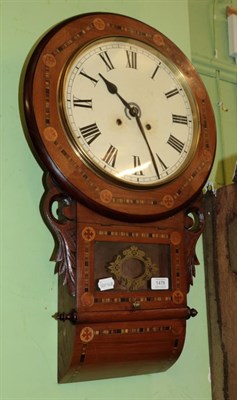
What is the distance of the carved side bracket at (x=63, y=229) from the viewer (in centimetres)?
79

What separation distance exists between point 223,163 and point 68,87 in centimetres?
67

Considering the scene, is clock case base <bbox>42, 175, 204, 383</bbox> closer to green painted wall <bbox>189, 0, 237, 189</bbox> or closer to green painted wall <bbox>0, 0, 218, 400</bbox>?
green painted wall <bbox>0, 0, 218, 400</bbox>

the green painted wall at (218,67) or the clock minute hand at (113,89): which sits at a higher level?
the green painted wall at (218,67)

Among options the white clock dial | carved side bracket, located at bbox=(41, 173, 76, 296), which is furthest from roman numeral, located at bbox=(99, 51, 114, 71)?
carved side bracket, located at bbox=(41, 173, 76, 296)

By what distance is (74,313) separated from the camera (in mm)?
768

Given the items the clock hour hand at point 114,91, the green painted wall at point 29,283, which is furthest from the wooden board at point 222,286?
the clock hour hand at point 114,91

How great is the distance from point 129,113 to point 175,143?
0.12 m

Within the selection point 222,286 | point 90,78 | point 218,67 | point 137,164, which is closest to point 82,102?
point 90,78

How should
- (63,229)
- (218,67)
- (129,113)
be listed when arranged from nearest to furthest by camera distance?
(63,229) → (129,113) → (218,67)

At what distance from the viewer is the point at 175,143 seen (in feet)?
3.06

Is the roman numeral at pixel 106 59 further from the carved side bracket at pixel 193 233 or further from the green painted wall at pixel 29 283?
the carved side bracket at pixel 193 233

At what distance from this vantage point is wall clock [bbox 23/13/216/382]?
796 millimetres

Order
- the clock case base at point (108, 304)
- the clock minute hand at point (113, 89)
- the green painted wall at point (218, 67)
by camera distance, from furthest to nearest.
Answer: the green painted wall at point (218, 67)
the clock minute hand at point (113, 89)
the clock case base at point (108, 304)

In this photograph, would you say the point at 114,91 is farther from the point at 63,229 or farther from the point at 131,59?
the point at 63,229
